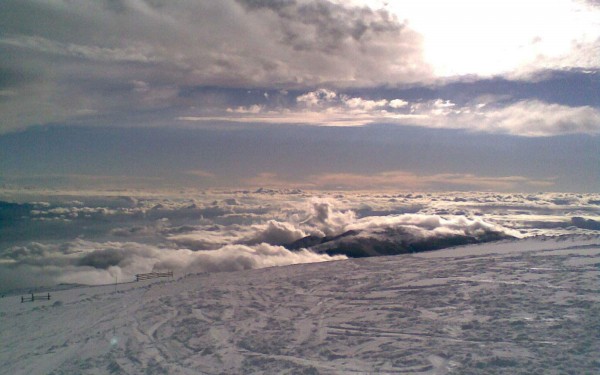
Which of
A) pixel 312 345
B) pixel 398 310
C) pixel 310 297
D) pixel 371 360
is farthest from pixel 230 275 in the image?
pixel 371 360

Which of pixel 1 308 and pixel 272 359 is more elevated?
pixel 272 359

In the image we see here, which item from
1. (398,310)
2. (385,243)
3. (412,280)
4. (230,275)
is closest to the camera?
(398,310)

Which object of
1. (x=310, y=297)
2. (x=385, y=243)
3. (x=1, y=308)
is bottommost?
(x=385, y=243)

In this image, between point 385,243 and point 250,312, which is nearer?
point 250,312

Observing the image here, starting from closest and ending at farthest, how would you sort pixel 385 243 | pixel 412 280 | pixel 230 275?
1. pixel 412 280
2. pixel 230 275
3. pixel 385 243

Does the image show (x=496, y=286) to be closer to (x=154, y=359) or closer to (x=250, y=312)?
(x=250, y=312)

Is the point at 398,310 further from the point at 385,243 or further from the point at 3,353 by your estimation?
the point at 385,243
